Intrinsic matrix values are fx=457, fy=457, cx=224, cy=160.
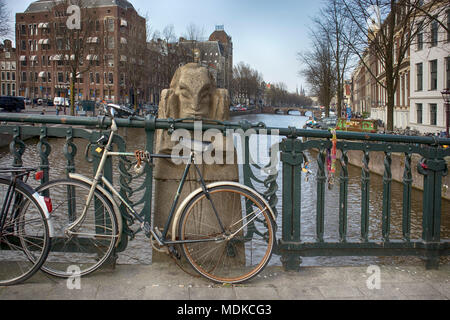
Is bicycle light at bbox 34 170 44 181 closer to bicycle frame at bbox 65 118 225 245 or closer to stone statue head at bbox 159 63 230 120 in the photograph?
bicycle frame at bbox 65 118 225 245

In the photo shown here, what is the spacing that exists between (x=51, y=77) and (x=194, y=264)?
293ft

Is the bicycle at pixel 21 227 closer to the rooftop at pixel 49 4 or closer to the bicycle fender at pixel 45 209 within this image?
the bicycle fender at pixel 45 209

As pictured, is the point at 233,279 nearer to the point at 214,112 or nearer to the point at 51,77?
the point at 214,112

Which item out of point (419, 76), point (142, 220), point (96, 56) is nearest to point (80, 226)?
point (142, 220)

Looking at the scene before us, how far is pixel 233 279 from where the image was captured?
3484mm

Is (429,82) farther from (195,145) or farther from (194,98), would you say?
(195,145)

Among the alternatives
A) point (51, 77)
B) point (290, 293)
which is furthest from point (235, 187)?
point (51, 77)

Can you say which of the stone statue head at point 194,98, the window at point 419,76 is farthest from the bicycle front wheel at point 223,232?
the window at point 419,76

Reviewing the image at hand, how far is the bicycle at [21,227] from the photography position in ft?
10.8

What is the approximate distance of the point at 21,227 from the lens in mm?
3455

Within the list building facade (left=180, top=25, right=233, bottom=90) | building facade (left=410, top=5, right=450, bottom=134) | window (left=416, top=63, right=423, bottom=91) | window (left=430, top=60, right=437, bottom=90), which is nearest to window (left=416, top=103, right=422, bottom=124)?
building facade (left=410, top=5, right=450, bottom=134)

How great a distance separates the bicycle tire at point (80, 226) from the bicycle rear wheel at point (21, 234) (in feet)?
0.42

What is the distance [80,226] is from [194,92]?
1.55 m

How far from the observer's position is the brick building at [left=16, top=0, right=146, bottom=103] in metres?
47.9
